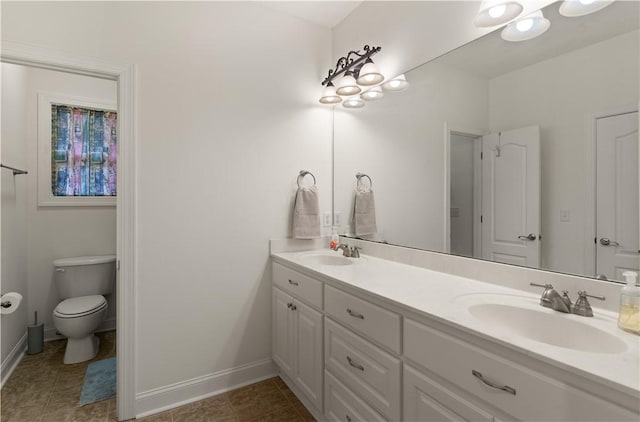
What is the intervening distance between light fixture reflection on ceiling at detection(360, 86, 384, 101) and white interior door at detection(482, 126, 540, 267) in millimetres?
842

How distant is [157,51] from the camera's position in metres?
1.83

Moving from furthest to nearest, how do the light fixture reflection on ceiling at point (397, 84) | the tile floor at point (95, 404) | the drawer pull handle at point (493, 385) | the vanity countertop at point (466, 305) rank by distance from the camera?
1. the light fixture reflection on ceiling at point (397, 84)
2. the tile floor at point (95, 404)
3. the drawer pull handle at point (493, 385)
4. the vanity countertop at point (466, 305)

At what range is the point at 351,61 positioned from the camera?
223cm

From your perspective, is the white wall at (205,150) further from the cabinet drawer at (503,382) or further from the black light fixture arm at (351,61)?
the cabinet drawer at (503,382)

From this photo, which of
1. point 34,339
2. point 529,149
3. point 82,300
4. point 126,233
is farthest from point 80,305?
point 529,149

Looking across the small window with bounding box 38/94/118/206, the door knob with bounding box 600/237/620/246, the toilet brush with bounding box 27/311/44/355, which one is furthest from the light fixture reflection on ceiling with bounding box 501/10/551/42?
the toilet brush with bounding box 27/311/44/355

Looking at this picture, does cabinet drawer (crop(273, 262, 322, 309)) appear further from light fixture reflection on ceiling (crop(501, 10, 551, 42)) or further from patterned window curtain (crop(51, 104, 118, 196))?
patterned window curtain (crop(51, 104, 118, 196))

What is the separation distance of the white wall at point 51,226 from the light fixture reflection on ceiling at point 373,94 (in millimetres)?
2377

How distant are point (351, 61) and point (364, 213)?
3.52 feet

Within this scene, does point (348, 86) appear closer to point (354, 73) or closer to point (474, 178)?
point (354, 73)

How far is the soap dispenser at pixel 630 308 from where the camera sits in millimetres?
889

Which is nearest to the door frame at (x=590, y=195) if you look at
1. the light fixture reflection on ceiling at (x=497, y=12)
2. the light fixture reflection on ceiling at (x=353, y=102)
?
the light fixture reflection on ceiling at (x=497, y=12)

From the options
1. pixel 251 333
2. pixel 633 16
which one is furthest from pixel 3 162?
pixel 633 16

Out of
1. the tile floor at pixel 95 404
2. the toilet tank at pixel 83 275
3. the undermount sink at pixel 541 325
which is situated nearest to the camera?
the undermount sink at pixel 541 325
